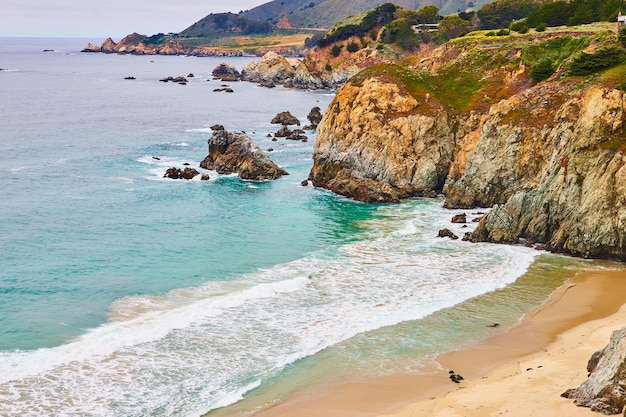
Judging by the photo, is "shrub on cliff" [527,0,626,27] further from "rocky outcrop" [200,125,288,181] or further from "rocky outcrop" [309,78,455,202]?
"rocky outcrop" [200,125,288,181]

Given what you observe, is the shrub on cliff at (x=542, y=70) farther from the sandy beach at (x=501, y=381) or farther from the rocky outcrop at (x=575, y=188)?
the sandy beach at (x=501, y=381)

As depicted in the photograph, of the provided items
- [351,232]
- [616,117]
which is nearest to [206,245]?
[351,232]

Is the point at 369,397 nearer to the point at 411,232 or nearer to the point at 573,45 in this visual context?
the point at 411,232

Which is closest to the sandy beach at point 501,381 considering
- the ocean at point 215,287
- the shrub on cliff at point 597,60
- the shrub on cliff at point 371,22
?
the ocean at point 215,287

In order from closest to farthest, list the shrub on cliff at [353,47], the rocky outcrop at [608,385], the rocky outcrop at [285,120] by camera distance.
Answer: the rocky outcrop at [608,385]
the rocky outcrop at [285,120]
the shrub on cliff at [353,47]

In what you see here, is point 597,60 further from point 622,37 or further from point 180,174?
point 180,174

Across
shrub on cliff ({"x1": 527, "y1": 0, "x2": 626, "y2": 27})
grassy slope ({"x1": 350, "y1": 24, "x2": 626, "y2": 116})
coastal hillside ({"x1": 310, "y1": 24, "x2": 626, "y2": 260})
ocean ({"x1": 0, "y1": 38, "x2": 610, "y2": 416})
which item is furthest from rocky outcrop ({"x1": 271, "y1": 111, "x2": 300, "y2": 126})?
grassy slope ({"x1": 350, "y1": 24, "x2": 626, "y2": 116})

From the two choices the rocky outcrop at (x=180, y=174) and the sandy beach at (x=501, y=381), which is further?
the rocky outcrop at (x=180, y=174)

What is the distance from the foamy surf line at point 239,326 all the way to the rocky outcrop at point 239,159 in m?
24.3

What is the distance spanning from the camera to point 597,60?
55.8 metres

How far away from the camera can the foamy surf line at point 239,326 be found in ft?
90.2

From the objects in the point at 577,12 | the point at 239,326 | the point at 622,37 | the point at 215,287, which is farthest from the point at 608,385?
the point at 577,12

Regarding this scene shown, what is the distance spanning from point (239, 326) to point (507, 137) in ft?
104

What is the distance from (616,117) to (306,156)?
4316cm
